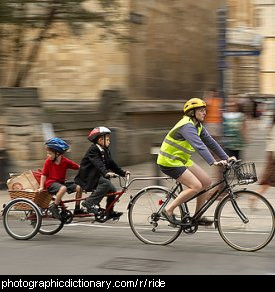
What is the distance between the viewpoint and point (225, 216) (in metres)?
7.79

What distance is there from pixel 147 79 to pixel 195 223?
41.9 feet

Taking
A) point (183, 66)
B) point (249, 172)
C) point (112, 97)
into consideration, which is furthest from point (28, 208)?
point (183, 66)

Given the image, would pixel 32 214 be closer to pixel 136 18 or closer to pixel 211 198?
pixel 211 198

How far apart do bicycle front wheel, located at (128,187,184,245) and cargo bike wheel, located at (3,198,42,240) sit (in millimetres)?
1281

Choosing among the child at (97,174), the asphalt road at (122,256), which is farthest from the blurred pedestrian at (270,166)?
the child at (97,174)

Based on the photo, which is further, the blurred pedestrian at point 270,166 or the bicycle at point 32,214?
the blurred pedestrian at point 270,166

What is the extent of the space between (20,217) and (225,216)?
8.84 feet

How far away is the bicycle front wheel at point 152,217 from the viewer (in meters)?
8.21

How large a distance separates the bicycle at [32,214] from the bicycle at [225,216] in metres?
0.53

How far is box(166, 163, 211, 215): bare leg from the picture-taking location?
7949mm

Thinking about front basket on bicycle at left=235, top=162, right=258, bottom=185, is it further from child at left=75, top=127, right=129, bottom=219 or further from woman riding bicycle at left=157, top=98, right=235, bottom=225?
child at left=75, top=127, right=129, bottom=219

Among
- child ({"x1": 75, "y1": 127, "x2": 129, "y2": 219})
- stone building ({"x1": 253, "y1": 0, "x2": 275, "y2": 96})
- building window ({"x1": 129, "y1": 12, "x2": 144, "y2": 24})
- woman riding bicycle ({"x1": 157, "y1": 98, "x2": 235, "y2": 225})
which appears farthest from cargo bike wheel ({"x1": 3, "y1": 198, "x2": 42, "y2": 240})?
stone building ({"x1": 253, "y1": 0, "x2": 275, "y2": 96})

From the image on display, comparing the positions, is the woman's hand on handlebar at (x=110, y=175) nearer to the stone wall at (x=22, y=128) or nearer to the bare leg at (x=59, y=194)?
the bare leg at (x=59, y=194)

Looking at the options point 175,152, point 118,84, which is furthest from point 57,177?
point 118,84
